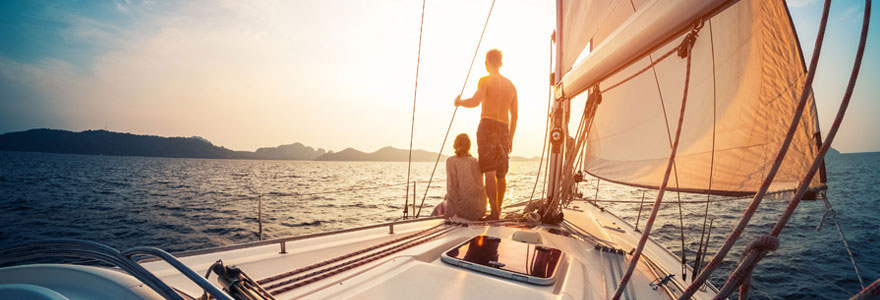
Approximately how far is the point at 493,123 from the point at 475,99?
0.29 meters

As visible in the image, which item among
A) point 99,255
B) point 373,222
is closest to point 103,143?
point 373,222

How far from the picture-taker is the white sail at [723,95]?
180cm

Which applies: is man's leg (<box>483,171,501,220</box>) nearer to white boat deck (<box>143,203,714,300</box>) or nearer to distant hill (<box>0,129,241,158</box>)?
white boat deck (<box>143,203,714,300</box>)

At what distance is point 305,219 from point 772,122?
9.47 m

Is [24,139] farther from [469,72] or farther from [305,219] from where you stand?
[469,72]

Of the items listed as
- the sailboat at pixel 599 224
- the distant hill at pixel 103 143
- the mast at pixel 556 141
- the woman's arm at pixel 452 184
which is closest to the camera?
the sailboat at pixel 599 224

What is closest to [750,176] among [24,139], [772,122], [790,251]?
→ [772,122]

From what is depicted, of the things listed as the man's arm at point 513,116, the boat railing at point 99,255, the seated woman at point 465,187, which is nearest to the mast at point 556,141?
the man's arm at point 513,116

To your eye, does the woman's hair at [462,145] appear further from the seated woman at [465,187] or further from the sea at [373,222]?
the sea at [373,222]

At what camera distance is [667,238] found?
6.34 metres

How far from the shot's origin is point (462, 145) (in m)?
3.12

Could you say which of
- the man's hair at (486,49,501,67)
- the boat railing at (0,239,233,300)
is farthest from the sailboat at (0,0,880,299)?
the man's hair at (486,49,501,67)

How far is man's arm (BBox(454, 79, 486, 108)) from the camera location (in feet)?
9.30

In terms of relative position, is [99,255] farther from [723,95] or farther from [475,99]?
[723,95]
